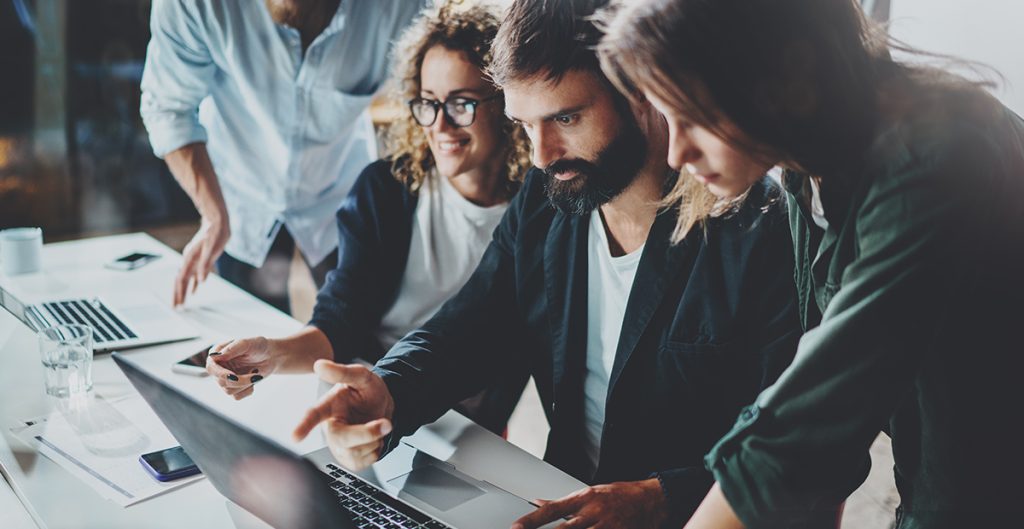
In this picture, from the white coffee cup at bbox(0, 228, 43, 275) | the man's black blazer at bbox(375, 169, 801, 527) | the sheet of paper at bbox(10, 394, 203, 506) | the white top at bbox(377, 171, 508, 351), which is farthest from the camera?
the white coffee cup at bbox(0, 228, 43, 275)

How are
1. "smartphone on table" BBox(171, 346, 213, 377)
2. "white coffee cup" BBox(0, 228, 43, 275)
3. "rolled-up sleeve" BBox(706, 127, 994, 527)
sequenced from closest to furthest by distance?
"rolled-up sleeve" BBox(706, 127, 994, 527)
"smartphone on table" BBox(171, 346, 213, 377)
"white coffee cup" BBox(0, 228, 43, 275)

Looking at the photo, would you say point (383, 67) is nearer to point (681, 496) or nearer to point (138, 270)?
point (138, 270)

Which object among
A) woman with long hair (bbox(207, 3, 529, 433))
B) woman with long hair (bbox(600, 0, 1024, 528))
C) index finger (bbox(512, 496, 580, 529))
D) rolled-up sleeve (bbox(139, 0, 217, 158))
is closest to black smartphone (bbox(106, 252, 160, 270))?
rolled-up sleeve (bbox(139, 0, 217, 158))

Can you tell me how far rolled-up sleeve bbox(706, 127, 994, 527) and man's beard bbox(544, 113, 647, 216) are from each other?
1.69ft

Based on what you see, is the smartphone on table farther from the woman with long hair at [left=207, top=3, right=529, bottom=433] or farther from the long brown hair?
the long brown hair

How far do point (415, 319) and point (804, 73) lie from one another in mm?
1076

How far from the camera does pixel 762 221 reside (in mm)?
1191

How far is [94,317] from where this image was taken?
1.63 metres

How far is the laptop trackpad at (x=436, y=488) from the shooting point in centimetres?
103

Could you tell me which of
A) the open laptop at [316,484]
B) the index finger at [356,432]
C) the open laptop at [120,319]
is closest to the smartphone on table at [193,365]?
the open laptop at [120,319]

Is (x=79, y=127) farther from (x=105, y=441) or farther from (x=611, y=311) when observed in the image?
(x=611, y=311)

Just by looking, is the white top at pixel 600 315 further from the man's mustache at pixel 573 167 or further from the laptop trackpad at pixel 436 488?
the laptop trackpad at pixel 436 488

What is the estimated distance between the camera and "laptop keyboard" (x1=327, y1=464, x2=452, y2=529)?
967mm

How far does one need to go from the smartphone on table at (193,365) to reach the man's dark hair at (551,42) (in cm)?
70
